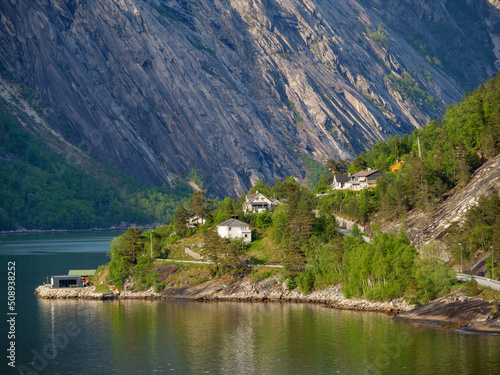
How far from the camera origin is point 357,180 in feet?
409

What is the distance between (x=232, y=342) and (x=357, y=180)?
58862 mm

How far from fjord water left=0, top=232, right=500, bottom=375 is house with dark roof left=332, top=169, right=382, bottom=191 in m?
37.8

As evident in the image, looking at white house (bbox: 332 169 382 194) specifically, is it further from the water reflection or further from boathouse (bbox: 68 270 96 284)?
boathouse (bbox: 68 270 96 284)

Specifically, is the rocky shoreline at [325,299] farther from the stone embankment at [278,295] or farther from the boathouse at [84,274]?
the boathouse at [84,274]

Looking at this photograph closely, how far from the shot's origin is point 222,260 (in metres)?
101

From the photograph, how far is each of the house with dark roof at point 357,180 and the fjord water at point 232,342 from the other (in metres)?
37.8

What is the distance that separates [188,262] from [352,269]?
27197 millimetres

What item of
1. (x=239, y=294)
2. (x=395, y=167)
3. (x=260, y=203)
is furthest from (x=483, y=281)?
(x=260, y=203)

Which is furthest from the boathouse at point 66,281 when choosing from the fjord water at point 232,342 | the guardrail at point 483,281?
the guardrail at point 483,281

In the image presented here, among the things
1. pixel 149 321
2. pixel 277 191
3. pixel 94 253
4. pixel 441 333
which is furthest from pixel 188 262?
pixel 94 253

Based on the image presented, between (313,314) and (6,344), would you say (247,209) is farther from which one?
(6,344)

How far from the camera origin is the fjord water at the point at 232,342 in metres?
62.9

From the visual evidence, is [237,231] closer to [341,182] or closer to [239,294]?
[239,294]

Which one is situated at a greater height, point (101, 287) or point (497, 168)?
point (497, 168)
